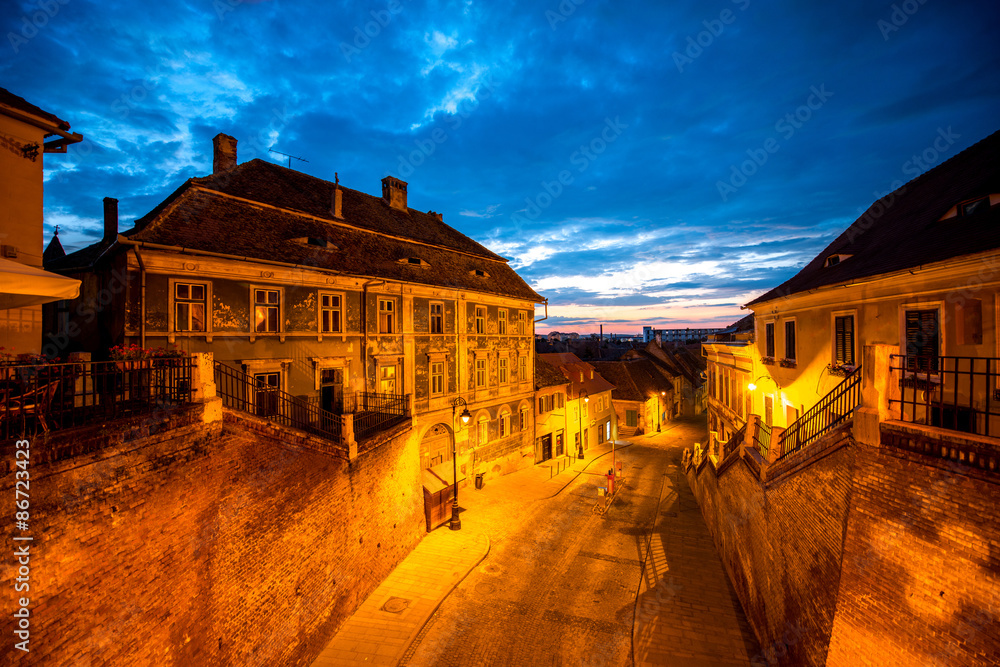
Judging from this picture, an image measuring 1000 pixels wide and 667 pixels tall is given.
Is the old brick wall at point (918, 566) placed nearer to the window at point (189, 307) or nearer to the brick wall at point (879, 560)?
the brick wall at point (879, 560)

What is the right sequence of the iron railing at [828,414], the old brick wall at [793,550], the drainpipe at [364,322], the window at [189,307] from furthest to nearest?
the drainpipe at [364,322]
the window at [189,307]
the iron railing at [828,414]
the old brick wall at [793,550]

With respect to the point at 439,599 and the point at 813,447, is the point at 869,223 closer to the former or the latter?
the point at 813,447

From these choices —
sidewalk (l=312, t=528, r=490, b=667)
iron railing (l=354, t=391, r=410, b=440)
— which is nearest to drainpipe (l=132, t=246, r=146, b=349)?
iron railing (l=354, t=391, r=410, b=440)

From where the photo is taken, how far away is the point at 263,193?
57.7ft

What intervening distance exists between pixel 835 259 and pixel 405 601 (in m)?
19.4

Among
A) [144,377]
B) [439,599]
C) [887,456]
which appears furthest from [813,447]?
[144,377]

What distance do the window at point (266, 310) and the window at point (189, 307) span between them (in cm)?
158

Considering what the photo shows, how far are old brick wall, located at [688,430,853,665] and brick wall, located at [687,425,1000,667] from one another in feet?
0.12

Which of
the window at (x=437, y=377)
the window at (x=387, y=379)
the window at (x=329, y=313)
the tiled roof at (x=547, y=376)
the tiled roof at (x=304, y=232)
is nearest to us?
the tiled roof at (x=304, y=232)

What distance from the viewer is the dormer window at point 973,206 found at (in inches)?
414

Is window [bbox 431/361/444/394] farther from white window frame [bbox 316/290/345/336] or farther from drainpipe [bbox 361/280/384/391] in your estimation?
white window frame [bbox 316/290/345/336]

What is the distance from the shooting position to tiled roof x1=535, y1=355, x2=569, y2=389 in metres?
30.1

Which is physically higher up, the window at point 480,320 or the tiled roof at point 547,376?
the window at point 480,320

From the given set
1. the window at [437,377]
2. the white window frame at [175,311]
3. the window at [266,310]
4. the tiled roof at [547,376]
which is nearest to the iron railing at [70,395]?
the white window frame at [175,311]
